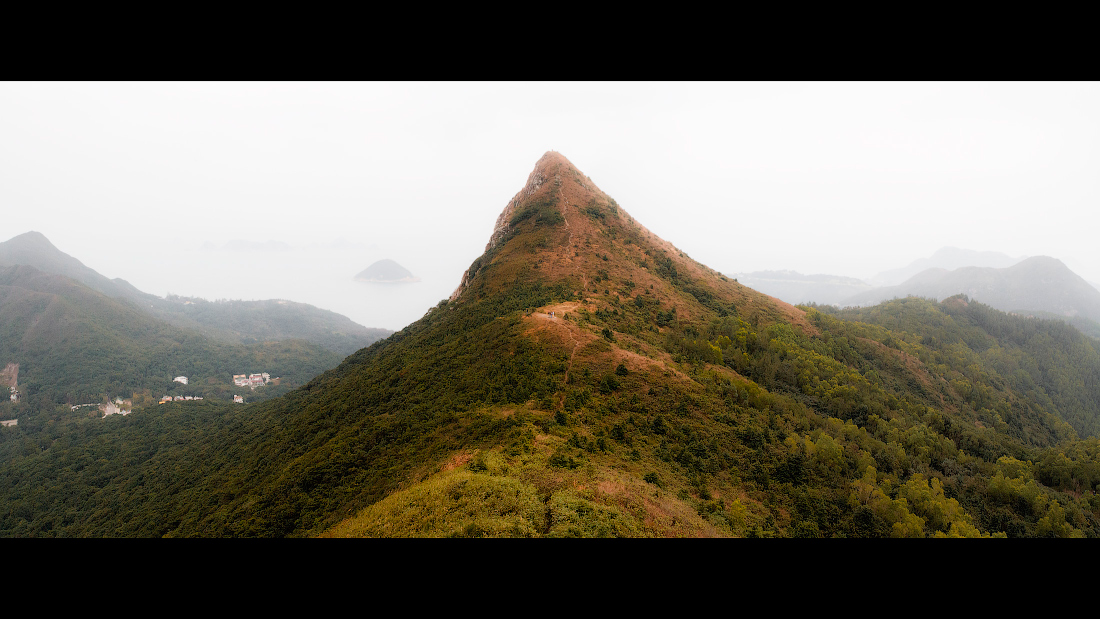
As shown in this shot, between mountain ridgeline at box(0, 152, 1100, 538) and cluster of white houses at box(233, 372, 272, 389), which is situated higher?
mountain ridgeline at box(0, 152, 1100, 538)

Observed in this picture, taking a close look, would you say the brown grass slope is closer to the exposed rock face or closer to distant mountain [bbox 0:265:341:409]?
the exposed rock face

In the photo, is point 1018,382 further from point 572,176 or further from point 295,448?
point 295,448

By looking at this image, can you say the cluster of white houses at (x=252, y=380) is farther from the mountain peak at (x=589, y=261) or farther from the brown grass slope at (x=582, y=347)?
the mountain peak at (x=589, y=261)

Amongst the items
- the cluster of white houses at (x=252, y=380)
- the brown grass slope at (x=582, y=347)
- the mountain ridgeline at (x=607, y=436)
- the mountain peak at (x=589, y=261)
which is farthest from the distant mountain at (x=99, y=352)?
the brown grass slope at (x=582, y=347)

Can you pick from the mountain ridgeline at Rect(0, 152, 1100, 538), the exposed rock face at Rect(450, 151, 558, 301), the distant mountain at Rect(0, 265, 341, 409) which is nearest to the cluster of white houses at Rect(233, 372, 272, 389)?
the distant mountain at Rect(0, 265, 341, 409)

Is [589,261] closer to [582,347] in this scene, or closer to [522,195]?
[582,347]

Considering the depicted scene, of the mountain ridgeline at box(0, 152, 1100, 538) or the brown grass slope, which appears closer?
the brown grass slope
